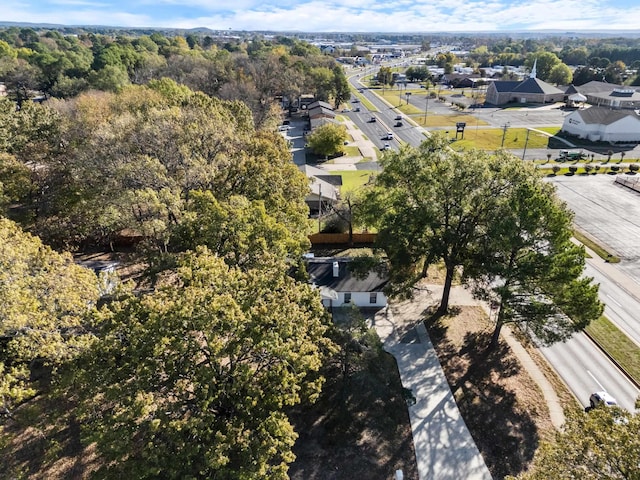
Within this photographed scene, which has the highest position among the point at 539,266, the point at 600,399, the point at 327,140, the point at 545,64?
the point at 539,266

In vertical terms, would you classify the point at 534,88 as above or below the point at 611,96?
above

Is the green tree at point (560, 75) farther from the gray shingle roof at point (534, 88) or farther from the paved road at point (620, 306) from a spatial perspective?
the paved road at point (620, 306)

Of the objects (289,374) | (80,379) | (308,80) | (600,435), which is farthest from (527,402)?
(308,80)

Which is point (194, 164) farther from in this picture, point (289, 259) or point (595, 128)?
point (595, 128)

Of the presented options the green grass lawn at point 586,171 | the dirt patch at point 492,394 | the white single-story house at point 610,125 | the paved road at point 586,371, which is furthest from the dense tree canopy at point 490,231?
the white single-story house at point 610,125

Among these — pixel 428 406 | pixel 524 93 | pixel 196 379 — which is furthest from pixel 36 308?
pixel 524 93

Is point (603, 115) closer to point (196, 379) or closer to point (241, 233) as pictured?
point (241, 233)
